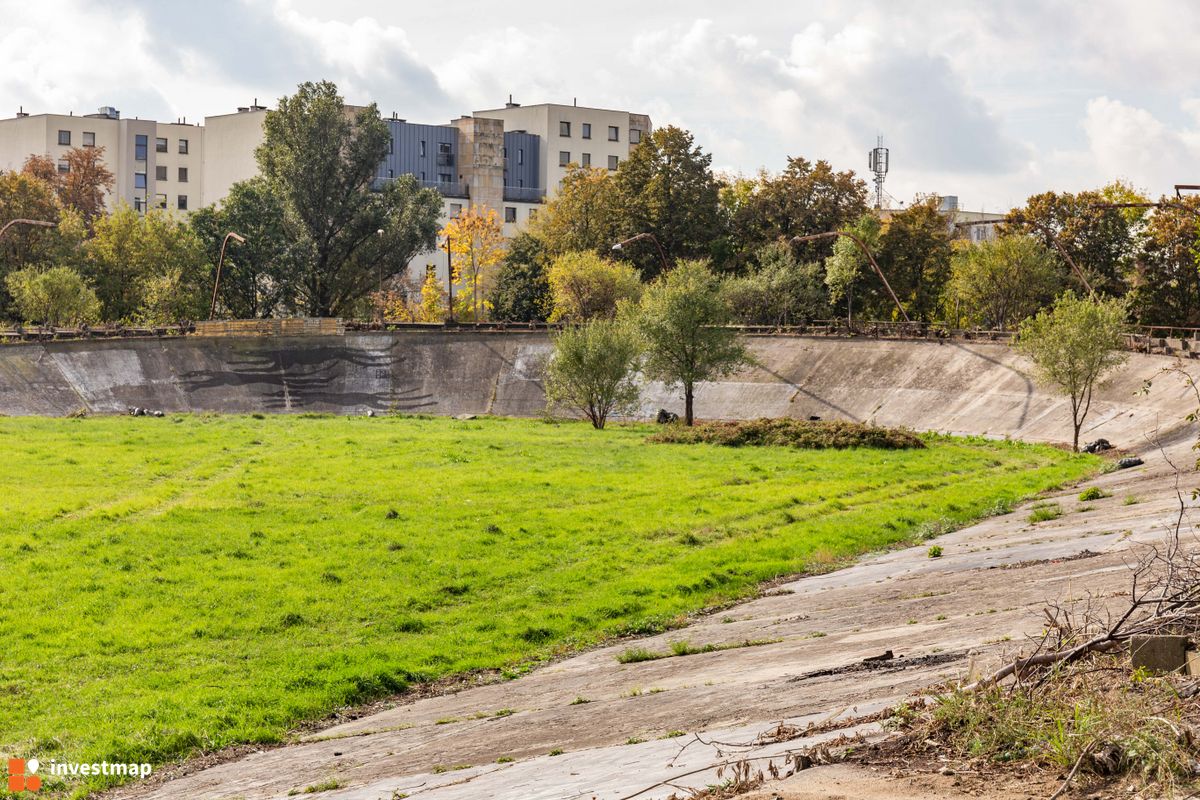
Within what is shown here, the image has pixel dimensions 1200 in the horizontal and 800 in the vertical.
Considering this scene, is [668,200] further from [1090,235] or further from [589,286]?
[1090,235]

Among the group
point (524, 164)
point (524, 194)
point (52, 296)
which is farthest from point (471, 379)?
point (524, 164)

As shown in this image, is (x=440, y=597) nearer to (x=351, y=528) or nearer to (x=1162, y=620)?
(x=351, y=528)

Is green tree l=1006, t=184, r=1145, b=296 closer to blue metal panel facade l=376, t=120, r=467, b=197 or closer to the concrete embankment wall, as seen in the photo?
the concrete embankment wall

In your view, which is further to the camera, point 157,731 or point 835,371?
point 835,371

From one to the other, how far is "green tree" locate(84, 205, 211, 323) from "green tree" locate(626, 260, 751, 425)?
4321 cm

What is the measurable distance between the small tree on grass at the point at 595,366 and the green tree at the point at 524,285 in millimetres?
35689

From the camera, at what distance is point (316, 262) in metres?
92.2

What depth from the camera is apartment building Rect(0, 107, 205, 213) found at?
13750 cm

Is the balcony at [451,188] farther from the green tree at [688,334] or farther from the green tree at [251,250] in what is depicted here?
the green tree at [688,334]

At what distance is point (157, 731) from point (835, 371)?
6251 centimetres

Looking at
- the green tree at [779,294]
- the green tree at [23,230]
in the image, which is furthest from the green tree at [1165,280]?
the green tree at [23,230]

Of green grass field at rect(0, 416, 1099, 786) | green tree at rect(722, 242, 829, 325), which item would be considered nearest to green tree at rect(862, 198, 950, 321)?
green tree at rect(722, 242, 829, 325)

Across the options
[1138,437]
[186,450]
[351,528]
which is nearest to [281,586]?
[351,528]

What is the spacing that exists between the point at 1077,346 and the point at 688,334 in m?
19.2
